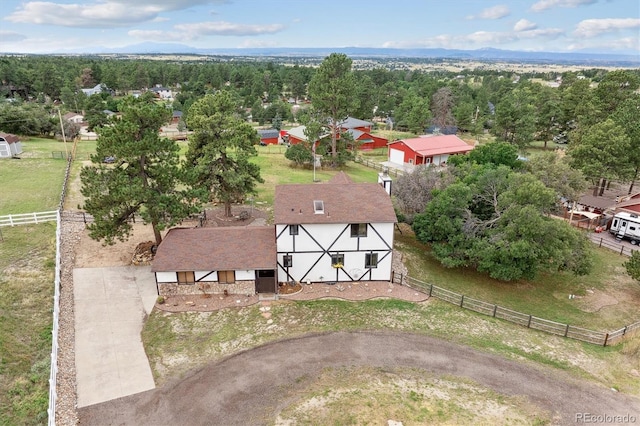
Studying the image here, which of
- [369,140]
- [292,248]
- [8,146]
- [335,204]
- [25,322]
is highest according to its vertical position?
[335,204]

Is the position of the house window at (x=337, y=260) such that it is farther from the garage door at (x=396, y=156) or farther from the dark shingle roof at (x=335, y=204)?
the garage door at (x=396, y=156)

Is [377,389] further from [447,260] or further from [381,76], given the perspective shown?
[381,76]

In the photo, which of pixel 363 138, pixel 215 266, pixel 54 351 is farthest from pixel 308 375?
pixel 363 138

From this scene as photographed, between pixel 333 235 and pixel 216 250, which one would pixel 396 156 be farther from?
pixel 216 250

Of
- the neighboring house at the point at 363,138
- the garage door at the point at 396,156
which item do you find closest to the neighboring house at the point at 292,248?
the garage door at the point at 396,156

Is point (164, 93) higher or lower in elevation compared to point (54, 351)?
higher

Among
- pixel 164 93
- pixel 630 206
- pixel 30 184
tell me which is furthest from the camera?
pixel 164 93
